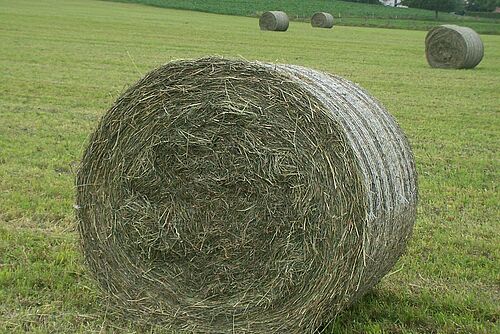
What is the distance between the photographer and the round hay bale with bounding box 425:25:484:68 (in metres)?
21.0

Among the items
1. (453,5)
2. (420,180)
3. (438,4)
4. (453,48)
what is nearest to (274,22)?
(453,48)

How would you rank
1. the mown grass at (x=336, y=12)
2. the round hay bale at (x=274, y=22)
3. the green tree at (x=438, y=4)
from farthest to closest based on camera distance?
the green tree at (x=438, y=4), the mown grass at (x=336, y=12), the round hay bale at (x=274, y=22)

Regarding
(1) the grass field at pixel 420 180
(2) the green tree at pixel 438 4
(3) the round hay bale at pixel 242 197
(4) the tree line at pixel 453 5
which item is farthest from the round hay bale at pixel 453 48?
(2) the green tree at pixel 438 4

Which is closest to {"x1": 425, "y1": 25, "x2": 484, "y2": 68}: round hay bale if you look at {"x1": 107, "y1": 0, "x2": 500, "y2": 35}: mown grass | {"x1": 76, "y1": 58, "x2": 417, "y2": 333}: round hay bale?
{"x1": 76, "y1": 58, "x2": 417, "y2": 333}: round hay bale

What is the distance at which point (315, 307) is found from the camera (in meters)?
4.14

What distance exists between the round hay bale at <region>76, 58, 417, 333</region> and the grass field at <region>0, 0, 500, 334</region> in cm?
34

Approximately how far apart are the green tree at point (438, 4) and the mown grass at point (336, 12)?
866cm

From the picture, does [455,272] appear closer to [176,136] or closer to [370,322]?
[370,322]

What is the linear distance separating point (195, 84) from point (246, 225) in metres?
0.90

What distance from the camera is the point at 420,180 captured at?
7.87 metres

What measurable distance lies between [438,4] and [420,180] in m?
64.9

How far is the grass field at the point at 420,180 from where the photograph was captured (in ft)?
15.1

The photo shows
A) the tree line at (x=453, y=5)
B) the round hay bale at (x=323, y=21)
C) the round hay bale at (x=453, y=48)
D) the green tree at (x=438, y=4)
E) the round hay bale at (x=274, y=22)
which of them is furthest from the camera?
the tree line at (x=453, y=5)

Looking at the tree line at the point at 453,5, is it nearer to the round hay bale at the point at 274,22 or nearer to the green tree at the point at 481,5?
the green tree at the point at 481,5
